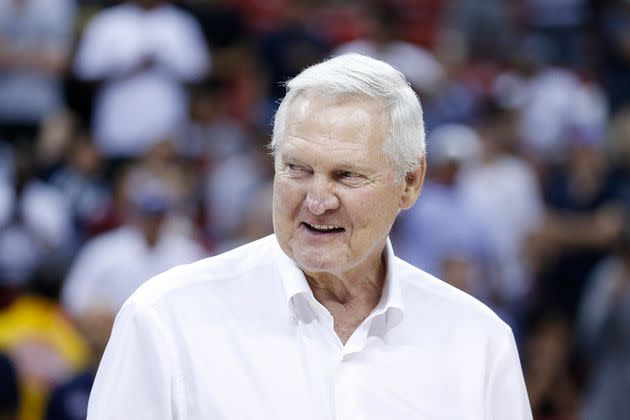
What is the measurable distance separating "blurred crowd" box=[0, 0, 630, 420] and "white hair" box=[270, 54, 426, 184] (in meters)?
2.75

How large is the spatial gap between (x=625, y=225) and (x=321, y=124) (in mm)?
4451

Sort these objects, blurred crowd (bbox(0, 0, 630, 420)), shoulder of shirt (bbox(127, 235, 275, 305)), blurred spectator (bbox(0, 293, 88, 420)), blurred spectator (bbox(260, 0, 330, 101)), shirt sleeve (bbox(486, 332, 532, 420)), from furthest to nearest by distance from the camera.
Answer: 1. blurred spectator (bbox(260, 0, 330, 101))
2. blurred crowd (bbox(0, 0, 630, 420))
3. blurred spectator (bbox(0, 293, 88, 420))
4. shirt sleeve (bbox(486, 332, 532, 420))
5. shoulder of shirt (bbox(127, 235, 275, 305))

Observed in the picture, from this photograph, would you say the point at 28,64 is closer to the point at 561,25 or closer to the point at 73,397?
the point at 73,397

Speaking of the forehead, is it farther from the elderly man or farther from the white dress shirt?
the white dress shirt

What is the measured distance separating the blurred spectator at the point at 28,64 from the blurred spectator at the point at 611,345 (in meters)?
4.07

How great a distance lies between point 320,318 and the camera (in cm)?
287

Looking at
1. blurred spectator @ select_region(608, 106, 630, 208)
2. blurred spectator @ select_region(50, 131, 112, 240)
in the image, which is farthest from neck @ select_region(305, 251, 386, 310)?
blurred spectator @ select_region(608, 106, 630, 208)

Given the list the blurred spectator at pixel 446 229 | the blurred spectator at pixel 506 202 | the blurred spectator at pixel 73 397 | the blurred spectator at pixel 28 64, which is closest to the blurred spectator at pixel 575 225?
the blurred spectator at pixel 506 202

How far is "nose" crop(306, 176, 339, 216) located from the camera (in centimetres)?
274

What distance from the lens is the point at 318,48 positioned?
9.88 metres

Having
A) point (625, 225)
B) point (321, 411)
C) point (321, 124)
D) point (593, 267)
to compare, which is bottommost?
point (593, 267)

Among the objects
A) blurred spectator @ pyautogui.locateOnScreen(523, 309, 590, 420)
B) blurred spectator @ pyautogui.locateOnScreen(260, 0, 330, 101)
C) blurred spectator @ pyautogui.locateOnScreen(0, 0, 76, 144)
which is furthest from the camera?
blurred spectator @ pyautogui.locateOnScreen(260, 0, 330, 101)

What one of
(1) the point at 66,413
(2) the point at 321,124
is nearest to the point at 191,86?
(1) the point at 66,413

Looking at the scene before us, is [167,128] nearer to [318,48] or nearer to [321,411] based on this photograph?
[318,48]
